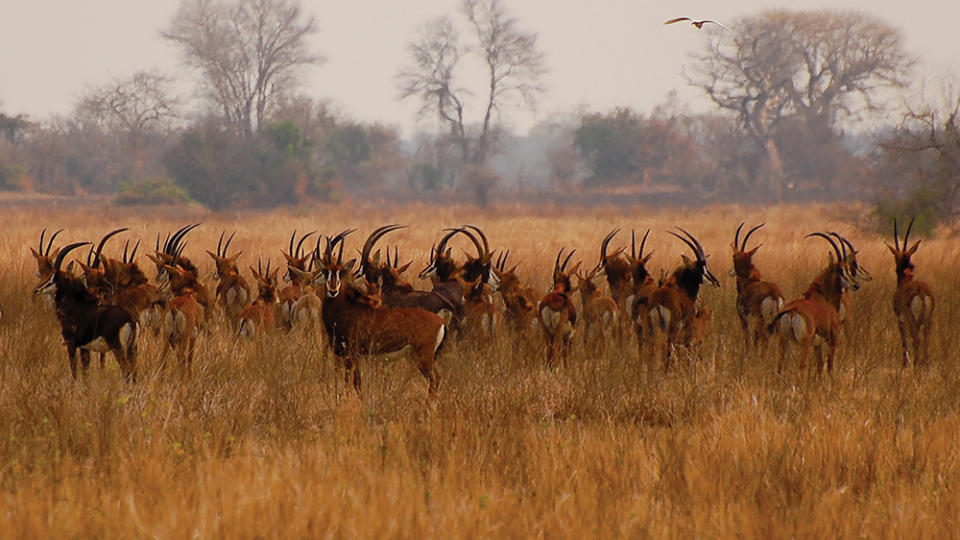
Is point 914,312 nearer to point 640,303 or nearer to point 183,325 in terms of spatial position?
point 640,303

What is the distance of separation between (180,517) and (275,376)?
2634 millimetres

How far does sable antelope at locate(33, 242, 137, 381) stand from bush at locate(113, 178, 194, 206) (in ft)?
114

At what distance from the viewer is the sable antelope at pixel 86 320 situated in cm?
648

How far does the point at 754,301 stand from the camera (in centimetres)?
825

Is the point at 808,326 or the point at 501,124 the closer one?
the point at 808,326

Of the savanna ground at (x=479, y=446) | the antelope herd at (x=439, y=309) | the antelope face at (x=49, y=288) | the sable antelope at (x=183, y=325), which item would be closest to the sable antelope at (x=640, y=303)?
the antelope herd at (x=439, y=309)

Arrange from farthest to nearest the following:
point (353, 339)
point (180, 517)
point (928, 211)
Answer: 1. point (928, 211)
2. point (353, 339)
3. point (180, 517)

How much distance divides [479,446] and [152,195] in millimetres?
37443

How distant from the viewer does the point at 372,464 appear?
488cm

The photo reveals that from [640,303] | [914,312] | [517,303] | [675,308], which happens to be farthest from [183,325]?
[914,312]

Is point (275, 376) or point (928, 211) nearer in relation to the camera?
point (275, 376)

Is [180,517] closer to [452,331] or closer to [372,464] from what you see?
[372,464]

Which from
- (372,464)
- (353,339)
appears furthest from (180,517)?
(353,339)

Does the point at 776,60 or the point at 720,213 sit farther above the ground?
the point at 776,60
